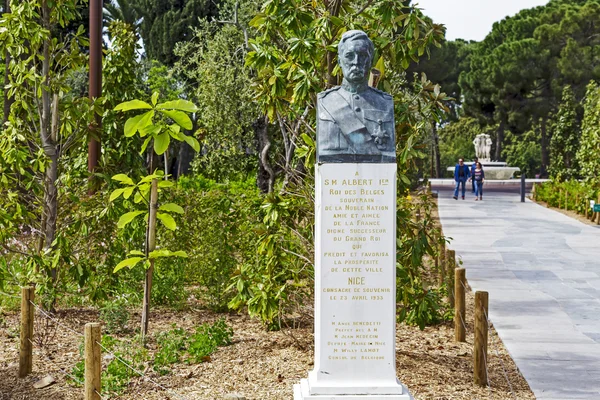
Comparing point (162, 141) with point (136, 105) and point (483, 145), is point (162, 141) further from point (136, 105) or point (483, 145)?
point (483, 145)

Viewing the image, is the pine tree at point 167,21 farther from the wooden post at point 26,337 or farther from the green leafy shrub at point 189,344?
the wooden post at point 26,337

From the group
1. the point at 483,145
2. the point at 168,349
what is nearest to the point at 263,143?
the point at 168,349

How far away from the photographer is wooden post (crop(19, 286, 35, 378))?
737 cm

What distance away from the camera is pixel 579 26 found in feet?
173

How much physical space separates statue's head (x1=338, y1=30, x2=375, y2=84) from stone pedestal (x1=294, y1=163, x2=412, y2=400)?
2.15 ft

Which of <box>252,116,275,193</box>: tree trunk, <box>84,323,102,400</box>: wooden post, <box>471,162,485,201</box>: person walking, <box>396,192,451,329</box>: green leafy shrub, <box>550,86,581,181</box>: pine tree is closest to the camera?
<box>84,323,102,400</box>: wooden post

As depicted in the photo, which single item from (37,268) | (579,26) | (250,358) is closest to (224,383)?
(250,358)

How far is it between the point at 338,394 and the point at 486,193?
32.7 m

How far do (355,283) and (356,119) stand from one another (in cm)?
114

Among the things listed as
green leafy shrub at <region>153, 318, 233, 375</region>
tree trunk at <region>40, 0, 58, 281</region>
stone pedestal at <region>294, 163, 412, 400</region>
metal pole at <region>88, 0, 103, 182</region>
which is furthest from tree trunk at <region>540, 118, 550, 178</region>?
stone pedestal at <region>294, 163, 412, 400</region>

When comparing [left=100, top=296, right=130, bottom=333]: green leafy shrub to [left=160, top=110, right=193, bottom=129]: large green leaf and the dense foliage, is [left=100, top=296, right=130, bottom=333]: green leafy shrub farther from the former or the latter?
the dense foliage

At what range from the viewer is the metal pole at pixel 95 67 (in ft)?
32.1

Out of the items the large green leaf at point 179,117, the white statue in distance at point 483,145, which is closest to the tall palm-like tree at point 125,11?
the white statue in distance at point 483,145

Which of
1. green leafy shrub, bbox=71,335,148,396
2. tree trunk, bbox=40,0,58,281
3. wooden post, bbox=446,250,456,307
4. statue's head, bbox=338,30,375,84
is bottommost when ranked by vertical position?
green leafy shrub, bbox=71,335,148,396
